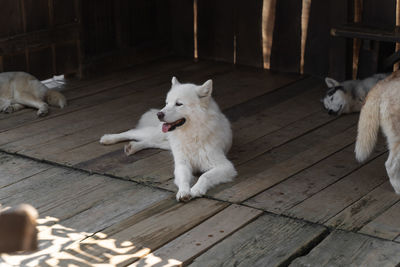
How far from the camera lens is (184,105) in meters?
3.91

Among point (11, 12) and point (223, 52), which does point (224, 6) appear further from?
point (11, 12)

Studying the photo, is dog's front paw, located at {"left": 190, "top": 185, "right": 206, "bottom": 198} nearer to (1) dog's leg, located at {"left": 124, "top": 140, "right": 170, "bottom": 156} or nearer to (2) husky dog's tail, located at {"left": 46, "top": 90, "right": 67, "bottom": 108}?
(1) dog's leg, located at {"left": 124, "top": 140, "right": 170, "bottom": 156}

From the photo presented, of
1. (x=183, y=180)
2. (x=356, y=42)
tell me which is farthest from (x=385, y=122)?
(x=356, y=42)

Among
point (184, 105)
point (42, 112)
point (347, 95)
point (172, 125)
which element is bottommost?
point (42, 112)

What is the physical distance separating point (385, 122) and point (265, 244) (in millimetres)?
1325

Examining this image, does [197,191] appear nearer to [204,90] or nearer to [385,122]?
[204,90]

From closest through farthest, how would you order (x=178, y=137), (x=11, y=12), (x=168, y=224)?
(x=168, y=224)
(x=178, y=137)
(x=11, y=12)

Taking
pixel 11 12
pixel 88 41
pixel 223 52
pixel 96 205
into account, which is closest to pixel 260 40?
pixel 223 52

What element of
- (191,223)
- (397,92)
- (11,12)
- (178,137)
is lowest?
(191,223)

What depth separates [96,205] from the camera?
354 cm

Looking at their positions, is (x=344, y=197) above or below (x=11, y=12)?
below

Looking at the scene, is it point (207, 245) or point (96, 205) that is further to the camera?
point (96, 205)

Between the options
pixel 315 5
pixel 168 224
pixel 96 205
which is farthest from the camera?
pixel 315 5

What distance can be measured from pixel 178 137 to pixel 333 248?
1.52m
